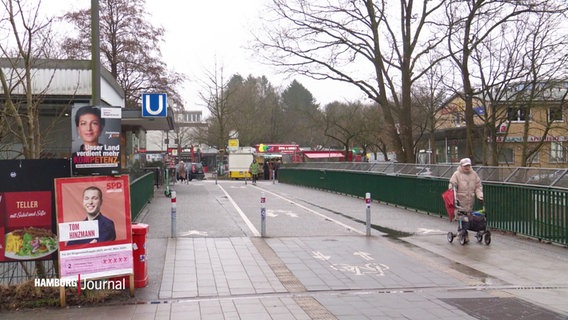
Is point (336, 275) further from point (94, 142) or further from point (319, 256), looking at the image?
point (94, 142)

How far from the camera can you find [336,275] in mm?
8188

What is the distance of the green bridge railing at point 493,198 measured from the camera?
35.7ft

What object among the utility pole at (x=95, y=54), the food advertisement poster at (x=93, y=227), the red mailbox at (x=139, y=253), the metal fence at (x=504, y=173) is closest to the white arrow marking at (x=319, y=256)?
the red mailbox at (x=139, y=253)

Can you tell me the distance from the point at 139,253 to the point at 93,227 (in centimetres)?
82

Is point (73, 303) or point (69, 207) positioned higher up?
point (69, 207)

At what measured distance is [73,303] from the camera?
6605 millimetres

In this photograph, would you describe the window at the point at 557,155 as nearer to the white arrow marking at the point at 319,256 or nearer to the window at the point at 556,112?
the window at the point at 556,112

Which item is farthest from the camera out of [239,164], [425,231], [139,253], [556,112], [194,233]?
[239,164]

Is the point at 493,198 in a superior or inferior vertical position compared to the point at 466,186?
inferior

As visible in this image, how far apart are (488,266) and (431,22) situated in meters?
17.5

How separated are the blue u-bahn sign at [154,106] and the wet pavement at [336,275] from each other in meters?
5.61


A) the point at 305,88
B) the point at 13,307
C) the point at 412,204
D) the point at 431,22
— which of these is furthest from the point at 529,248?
the point at 305,88

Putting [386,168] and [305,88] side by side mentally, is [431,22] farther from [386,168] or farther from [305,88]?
[305,88]

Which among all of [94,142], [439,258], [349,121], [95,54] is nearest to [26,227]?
[94,142]
